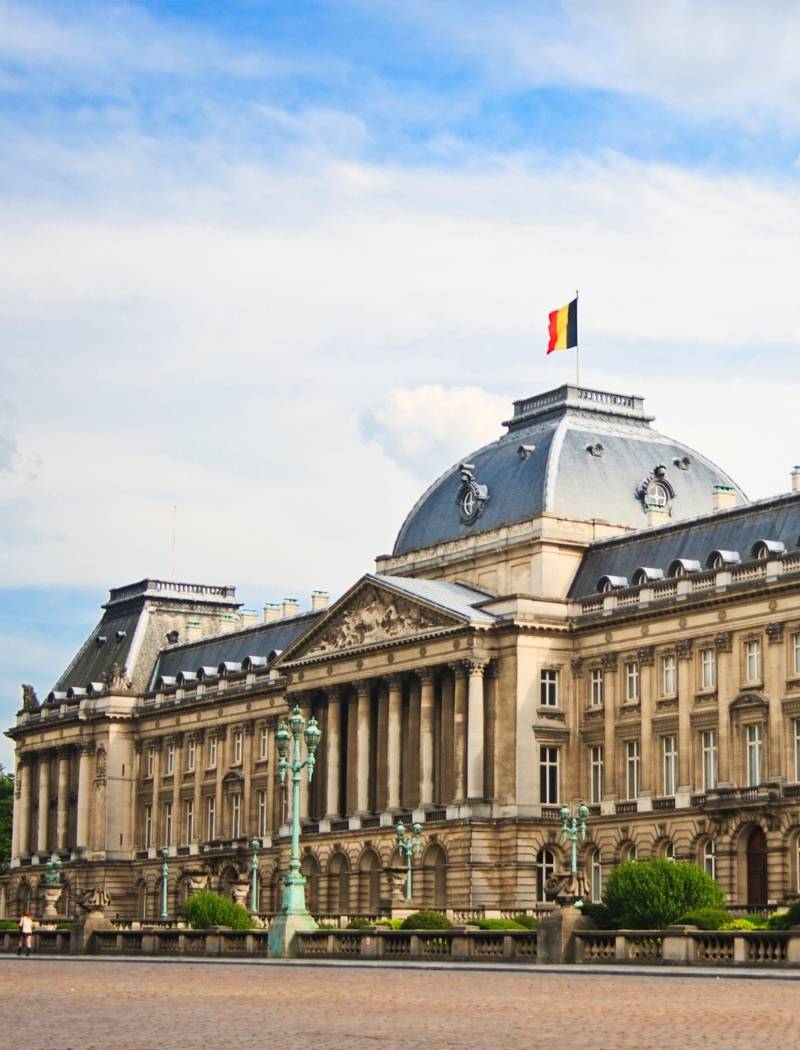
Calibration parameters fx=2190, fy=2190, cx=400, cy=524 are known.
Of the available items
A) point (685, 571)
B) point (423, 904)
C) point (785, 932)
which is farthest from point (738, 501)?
point (785, 932)

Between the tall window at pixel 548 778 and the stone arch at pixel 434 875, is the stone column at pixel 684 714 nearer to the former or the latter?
the tall window at pixel 548 778

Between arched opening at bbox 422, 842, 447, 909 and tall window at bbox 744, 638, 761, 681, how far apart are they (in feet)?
63.4

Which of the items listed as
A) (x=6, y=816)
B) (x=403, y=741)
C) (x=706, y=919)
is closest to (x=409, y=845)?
(x=403, y=741)

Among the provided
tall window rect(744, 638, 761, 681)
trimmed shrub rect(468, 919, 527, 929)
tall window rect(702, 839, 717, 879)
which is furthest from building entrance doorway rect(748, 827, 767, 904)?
trimmed shrub rect(468, 919, 527, 929)

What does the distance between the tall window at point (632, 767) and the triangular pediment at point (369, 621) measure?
1029 centimetres

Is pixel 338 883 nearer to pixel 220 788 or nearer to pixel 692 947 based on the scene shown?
pixel 220 788

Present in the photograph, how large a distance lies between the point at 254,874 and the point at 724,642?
107 feet

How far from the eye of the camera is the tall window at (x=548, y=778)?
10462 cm

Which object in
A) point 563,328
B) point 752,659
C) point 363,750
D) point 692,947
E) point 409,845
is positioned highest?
point 563,328

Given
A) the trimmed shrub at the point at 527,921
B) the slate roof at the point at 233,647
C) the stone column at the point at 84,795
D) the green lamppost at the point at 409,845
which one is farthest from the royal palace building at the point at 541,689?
the stone column at the point at 84,795

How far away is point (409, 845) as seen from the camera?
99500 millimetres

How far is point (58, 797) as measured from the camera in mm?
147125

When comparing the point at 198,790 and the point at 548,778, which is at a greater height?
the point at 198,790

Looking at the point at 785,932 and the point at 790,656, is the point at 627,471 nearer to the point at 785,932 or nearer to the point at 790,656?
the point at 790,656
